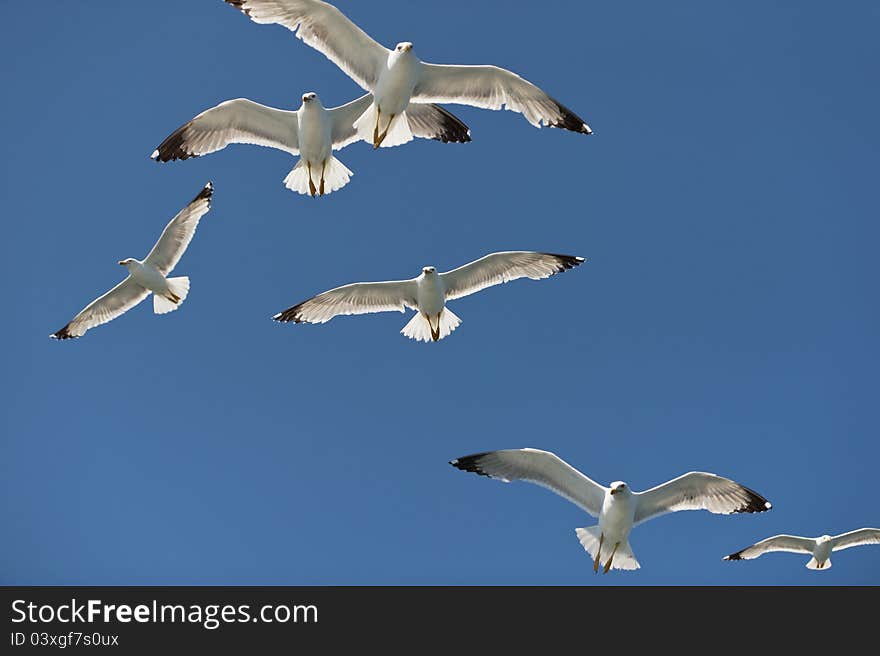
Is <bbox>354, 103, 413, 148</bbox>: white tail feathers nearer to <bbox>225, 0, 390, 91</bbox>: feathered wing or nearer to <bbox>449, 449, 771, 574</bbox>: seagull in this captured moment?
<bbox>225, 0, 390, 91</bbox>: feathered wing

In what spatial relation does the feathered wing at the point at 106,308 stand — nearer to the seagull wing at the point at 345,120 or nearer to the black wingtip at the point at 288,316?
the black wingtip at the point at 288,316

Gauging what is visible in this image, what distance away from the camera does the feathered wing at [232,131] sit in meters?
11.1

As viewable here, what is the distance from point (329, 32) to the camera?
32.3ft

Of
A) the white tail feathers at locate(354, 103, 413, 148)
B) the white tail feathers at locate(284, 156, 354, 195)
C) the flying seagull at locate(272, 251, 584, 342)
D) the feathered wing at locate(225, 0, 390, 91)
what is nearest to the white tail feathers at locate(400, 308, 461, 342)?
the flying seagull at locate(272, 251, 584, 342)

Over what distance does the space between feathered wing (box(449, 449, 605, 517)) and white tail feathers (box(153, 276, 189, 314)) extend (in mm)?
4992

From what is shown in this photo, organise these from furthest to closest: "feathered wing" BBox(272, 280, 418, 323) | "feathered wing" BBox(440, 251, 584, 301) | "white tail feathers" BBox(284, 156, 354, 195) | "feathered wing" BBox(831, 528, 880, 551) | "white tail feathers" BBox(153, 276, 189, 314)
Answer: "feathered wing" BBox(831, 528, 880, 551) < "white tail feathers" BBox(153, 276, 189, 314) < "feathered wing" BBox(272, 280, 418, 323) < "feathered wing" BBox(440, 251, 584, 301) < "white tail feathers" BBox(284, 156, 354, 195)

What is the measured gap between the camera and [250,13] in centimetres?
933

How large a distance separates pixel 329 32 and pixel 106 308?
6131 millimetres

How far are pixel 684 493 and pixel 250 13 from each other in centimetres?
646

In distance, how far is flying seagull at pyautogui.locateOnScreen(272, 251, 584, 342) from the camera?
41.3 feet

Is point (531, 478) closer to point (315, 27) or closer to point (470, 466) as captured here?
point (470, 466)

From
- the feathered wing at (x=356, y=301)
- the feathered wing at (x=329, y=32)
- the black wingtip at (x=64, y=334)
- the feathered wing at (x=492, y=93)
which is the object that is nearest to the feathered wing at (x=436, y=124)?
the feathered wing at (x=492, y=93)

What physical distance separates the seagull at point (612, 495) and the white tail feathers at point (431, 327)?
92.9 inches

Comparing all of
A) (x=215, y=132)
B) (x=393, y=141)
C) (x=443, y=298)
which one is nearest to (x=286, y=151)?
(x=215, y=132)
